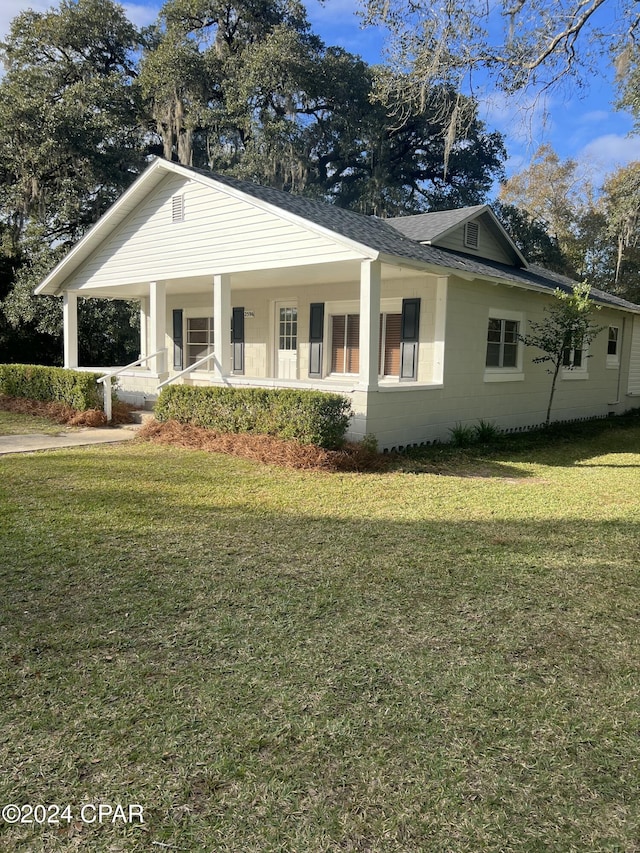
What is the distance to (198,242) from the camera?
11.3m

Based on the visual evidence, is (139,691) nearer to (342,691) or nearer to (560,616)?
(342,691)

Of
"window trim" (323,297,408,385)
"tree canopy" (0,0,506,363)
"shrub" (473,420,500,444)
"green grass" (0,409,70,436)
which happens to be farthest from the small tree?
"tree canopy" (0,0,506,363)

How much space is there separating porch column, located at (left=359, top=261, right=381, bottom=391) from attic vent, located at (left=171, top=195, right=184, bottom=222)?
478 cm

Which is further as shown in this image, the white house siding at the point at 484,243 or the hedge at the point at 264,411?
the white house siding at the point at 484,243

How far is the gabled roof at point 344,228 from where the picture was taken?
9.12 m

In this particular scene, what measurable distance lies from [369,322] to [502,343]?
4711 mm

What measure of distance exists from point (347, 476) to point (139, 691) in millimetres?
5005

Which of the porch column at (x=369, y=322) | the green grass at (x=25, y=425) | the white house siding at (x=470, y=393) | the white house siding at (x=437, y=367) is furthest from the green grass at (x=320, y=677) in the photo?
the green grass at (x=25, y=425)

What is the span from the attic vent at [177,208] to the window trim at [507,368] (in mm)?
6297

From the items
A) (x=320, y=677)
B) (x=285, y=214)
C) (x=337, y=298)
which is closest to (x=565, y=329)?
(x=337, y=298)

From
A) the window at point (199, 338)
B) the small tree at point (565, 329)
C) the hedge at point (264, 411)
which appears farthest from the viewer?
the window at point (199, 338)

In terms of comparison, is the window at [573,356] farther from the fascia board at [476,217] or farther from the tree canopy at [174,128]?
the tree canopy at [174,128]

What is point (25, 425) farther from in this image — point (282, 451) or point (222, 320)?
point (282, 451)

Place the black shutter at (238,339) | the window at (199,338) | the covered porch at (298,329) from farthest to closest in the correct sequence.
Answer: the window at (199,338)
the black shutter at (238,339)
the covered porch at (298,329)
